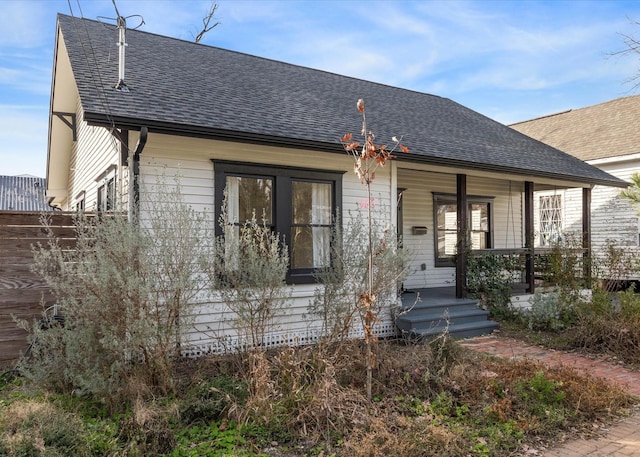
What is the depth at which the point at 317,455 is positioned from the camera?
10.9 feet

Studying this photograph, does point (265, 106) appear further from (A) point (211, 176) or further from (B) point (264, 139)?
(A) point (211, 176)

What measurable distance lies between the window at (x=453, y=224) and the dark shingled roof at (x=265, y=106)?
65.7 inches

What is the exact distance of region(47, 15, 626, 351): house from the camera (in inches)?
228

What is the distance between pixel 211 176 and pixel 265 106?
183 centimetres

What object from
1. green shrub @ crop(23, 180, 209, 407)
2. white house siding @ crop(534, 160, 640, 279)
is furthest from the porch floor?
white house siding @ crop(534, 160, 640, 279)

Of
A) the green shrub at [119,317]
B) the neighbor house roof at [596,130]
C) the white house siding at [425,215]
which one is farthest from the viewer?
the neighbor house roof at [596,130]

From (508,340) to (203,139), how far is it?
577cm

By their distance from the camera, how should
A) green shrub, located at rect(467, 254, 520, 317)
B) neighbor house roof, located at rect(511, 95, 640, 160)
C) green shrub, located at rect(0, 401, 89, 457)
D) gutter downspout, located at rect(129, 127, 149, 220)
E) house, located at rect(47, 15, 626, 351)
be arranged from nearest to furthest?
green shrub, located at rect(0, 401, 89, 457) < gutter downspout, located at rect(129, 127, 149, 220) < house, located at rect(47, 15, 626, 351) < green shrub, located at rect(467, 254, 520, 317) < neighbor house roof, located at rect(511, 95, 640, 160)

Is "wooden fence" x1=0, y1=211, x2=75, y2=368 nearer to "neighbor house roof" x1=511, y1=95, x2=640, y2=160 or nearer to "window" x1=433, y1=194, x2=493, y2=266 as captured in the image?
"window" x1=433, y1=194, x2=493, y2=266

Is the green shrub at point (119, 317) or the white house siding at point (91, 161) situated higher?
the white house siding at point (91, 161)

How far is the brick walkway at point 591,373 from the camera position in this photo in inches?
139

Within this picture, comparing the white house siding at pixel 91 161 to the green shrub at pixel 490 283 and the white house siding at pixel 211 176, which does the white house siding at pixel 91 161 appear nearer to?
the white house siding at pixel 211 176

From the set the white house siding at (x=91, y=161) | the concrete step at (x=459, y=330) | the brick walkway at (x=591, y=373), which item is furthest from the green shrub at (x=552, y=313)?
the white house siding at (x=91, y=161)

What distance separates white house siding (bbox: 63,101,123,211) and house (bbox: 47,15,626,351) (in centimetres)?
4
